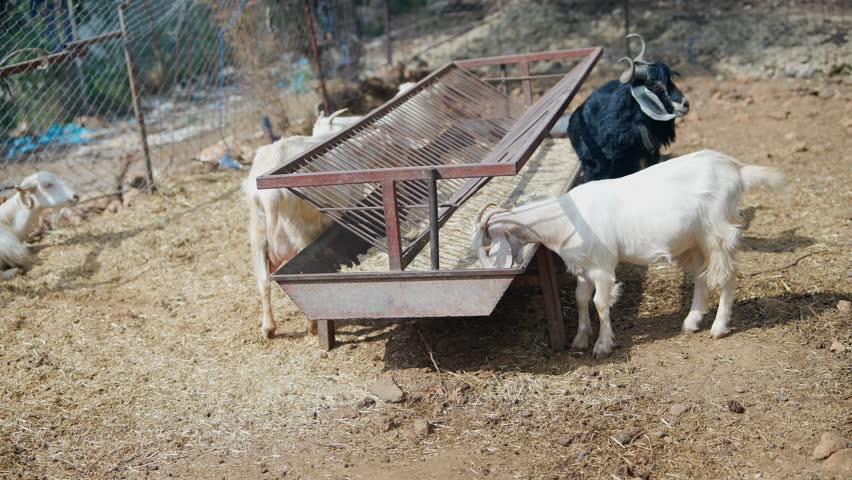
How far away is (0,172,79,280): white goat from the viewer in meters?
7.66

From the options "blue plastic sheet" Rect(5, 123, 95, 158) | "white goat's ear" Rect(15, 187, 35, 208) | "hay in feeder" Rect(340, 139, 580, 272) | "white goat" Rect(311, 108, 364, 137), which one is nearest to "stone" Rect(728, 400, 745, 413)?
"hay in feeder" Rect(340, 139, 580, 272)

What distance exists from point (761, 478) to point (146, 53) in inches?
418

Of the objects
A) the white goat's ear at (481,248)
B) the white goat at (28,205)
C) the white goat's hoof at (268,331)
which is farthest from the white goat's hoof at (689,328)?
the white goat at (28,205)

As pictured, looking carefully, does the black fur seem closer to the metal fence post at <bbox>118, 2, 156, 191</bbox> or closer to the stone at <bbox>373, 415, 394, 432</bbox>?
the stone at <bbox>373, 415, 394, 432</bbox>

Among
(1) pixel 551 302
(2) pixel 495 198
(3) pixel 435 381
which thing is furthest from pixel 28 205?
(1) pixel 551 302

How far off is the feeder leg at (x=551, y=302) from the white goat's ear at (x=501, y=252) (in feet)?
0.96

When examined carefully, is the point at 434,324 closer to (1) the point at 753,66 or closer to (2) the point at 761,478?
(2) the point at 761,478

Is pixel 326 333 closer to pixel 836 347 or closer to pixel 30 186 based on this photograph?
pixel 836 347

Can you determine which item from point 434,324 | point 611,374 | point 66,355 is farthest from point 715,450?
point 66,355

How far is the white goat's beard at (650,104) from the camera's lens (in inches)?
233

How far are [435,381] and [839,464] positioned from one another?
2.14 meters

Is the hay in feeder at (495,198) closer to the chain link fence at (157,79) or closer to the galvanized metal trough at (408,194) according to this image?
the galvanized metal trough at (408,194)

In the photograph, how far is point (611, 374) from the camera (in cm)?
478

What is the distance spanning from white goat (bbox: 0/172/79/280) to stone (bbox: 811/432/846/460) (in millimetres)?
6536
